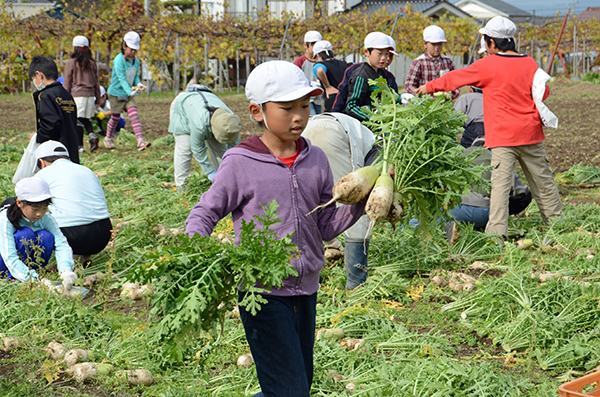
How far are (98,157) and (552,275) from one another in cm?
717

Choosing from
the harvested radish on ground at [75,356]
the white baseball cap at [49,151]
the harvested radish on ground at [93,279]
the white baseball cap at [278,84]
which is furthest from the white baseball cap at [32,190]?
the white baseball cap at [278,84]

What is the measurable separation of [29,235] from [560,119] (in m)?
11.6

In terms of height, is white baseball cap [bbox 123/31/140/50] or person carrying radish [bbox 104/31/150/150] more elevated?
white baseball cap [bbox 123/31/140/50]

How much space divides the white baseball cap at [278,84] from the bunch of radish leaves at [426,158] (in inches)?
23.7

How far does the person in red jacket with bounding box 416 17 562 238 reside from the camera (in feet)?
16.3

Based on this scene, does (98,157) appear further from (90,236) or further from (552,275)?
(552,275)

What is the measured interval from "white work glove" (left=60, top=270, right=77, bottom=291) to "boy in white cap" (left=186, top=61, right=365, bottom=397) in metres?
2.31

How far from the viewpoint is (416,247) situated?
4.80m

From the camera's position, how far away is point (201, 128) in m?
6.29

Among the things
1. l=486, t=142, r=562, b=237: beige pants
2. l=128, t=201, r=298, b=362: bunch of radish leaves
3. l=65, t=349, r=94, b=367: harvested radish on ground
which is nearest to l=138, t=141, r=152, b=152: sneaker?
l=486, t=142, r=562, b=237: beige pants

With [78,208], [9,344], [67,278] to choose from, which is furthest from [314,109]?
[9,344]

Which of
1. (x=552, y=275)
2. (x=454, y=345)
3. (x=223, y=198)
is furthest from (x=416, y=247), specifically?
(x=223, y=198)

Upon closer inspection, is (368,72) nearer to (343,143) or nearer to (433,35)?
(343,143)

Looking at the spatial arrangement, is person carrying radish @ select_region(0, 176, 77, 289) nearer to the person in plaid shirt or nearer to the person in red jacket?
the person in red jacket
